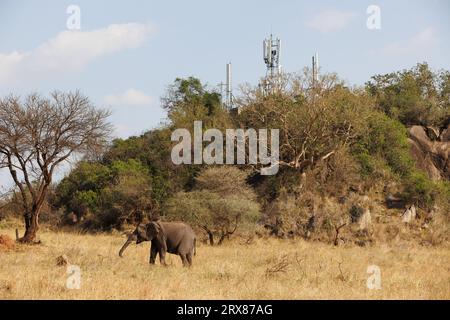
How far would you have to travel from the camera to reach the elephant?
1755 centimetres

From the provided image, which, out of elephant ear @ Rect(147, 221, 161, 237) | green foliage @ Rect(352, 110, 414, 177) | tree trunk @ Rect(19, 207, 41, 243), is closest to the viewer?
elephant ear @ Rect(147, 221, 161, 237)

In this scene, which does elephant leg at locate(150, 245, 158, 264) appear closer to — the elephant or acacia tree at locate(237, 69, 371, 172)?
the elephant

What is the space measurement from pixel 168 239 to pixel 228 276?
3820mm

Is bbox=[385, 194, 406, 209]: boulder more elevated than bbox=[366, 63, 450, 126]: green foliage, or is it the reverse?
bbox=[366, 63, 450, 126]: green foliage

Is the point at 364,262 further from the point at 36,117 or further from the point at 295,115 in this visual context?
the point at 295,115

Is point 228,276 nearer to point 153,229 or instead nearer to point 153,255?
point 153,255

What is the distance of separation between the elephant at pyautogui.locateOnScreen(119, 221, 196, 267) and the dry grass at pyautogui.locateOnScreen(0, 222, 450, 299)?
47cm

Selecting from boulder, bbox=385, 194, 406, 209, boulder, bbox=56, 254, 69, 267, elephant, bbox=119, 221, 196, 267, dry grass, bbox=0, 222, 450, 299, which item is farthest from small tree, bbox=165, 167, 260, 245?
boulder, bbox=56, 254, 69, 267

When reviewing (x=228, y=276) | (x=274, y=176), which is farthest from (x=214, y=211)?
(x=228, y=276)

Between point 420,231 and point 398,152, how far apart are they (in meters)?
5.96

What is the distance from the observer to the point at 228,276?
1444 centimetres

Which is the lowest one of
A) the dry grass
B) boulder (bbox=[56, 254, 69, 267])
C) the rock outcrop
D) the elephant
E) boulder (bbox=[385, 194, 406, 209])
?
the dry grass

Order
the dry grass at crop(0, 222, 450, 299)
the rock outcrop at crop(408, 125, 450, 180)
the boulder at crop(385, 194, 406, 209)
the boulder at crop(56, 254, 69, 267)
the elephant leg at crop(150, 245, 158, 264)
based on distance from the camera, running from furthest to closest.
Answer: the rock outcrop at crop(408, 125, 450, 180)
the boulder at crop(385, 194, 406, 209)
the elephant leg at crop(150, 245, 158, 264)
the boulder at crop(56, 254, 69, 267)
the dry grass at crop(0, 222, 450, 299)
